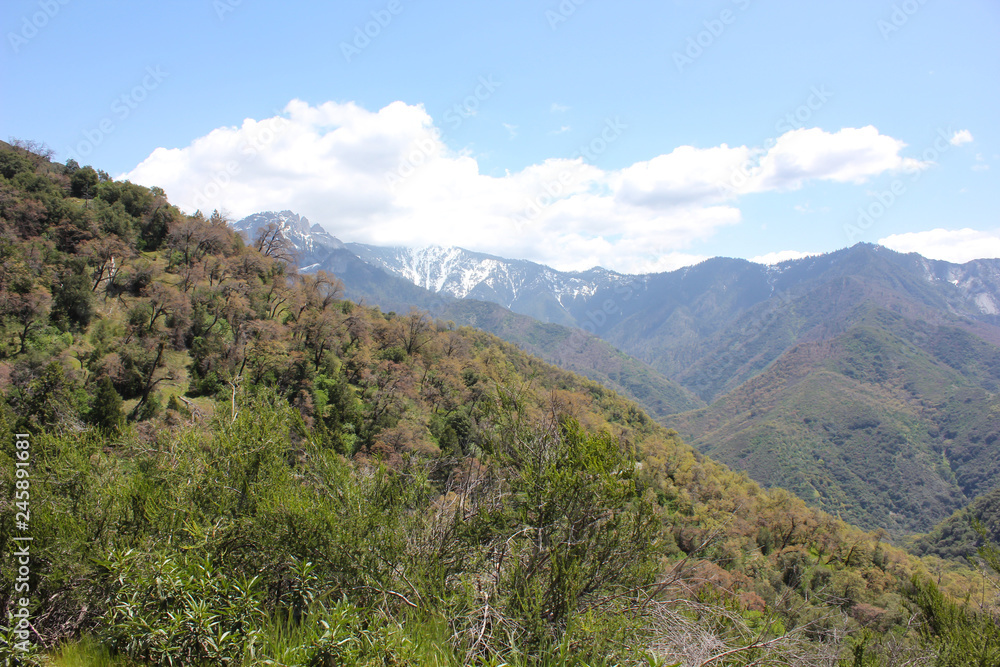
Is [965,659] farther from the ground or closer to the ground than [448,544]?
closer to the ground

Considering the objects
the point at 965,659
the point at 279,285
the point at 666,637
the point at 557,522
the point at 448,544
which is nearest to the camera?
the point at 666,637

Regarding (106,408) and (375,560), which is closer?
(375,560)

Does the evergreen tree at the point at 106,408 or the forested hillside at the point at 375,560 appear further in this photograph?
the evergreen tree at the point at 106,408

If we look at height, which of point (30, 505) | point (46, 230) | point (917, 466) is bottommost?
point (917, 466)

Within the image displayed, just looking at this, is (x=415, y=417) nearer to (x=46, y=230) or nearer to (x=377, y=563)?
(x=377, y=563)

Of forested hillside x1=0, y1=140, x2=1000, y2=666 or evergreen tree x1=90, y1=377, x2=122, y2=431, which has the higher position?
forested hillside x1=0, y1=140, x2=1000, y2=666

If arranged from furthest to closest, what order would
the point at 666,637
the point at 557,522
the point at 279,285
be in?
the point at 279,285, the point at 557,522, the point at 666,637

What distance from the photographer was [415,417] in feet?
112

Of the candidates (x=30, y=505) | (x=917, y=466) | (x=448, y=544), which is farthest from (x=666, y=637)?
(x=917, y=466)

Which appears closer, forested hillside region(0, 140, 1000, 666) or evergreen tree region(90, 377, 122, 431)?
forested hillside region(0, 140, 1000, 666)

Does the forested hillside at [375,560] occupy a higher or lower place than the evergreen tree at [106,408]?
higher

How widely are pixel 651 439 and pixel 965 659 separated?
57.7 metres

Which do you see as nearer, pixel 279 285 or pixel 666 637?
pixel 666 637

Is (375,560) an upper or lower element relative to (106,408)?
upper
